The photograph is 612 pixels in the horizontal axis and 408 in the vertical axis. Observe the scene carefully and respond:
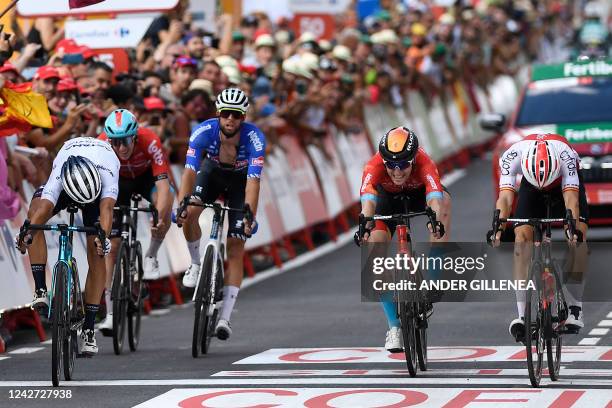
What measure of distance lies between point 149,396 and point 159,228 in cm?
321

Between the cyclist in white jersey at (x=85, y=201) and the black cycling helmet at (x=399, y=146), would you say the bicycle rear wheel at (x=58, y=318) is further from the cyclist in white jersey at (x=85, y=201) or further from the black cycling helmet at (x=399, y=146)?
the black cycling helmet at (x=399, y=146)

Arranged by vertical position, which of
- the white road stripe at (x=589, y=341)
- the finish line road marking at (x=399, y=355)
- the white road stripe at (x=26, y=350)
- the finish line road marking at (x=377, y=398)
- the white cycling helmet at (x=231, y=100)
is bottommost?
the white road stripe at (x=589, y=341)

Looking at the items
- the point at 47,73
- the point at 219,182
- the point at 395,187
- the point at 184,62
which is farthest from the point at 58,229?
the point at 184,62

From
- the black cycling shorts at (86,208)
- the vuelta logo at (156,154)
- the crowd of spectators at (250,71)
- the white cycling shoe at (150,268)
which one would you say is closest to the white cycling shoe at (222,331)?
the white cycling shoe at (150,268)

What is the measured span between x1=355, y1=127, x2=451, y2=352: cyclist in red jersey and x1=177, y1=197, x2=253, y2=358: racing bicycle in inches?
54.6

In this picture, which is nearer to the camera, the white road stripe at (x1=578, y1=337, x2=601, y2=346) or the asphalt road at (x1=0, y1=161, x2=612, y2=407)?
the asphalt road at (x1=0, y1=161, x2=612, y2=407)

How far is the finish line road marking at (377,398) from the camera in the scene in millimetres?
11250

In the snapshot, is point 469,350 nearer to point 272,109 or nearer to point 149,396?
point 149,396

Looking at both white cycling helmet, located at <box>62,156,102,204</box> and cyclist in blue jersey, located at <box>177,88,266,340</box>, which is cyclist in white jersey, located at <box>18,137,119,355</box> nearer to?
white cycling helmet, located at <box>62,156,102,204</box>

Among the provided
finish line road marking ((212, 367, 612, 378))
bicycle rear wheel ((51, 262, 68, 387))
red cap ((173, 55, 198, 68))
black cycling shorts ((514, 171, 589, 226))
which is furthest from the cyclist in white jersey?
red cap ((173, 55, 198, 68))

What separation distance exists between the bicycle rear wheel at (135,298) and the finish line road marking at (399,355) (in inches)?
44.5

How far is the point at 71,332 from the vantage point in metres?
12.8

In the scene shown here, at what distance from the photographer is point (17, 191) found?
16.0 meters

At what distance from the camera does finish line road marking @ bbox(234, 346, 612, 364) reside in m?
13.6
